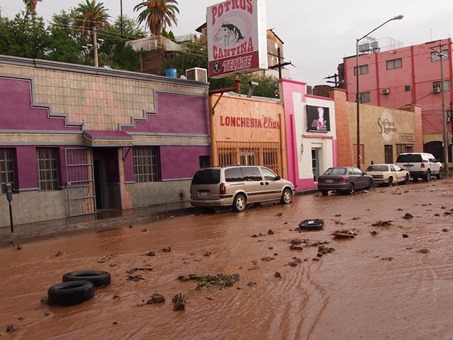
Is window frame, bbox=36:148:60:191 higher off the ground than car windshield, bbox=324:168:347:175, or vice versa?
window frame, bbox=36:148:60:191

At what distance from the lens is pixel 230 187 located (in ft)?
54.5

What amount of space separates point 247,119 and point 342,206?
27.7ft

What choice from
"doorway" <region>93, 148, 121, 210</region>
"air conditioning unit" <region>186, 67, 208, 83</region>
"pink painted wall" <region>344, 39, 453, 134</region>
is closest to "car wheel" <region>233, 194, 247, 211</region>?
"doorway" <region>93, 148, 121, 210</region>

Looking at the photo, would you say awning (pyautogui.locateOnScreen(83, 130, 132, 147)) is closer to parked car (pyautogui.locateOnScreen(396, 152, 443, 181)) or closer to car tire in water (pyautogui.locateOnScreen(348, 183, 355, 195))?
car tire in water (pyautogui.locateOnScreen(348, 183, 355, 195))

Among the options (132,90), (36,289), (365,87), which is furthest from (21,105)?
(365,87)

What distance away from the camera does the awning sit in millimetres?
16344

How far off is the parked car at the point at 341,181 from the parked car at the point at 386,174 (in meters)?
4.23

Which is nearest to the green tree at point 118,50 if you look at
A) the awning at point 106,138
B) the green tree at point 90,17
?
the green tree at point 90,17

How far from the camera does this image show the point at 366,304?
18.0 feet

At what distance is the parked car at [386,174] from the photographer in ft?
91.8

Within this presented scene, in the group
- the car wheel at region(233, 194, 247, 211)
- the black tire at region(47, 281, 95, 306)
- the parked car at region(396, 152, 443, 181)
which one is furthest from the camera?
the parked car at region(396, 152, 443, 181)

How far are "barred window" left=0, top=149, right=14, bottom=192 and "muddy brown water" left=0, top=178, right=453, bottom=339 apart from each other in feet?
12.8

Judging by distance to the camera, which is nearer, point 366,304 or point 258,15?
point 366,304

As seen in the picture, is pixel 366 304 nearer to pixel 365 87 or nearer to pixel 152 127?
pixel 152 127
